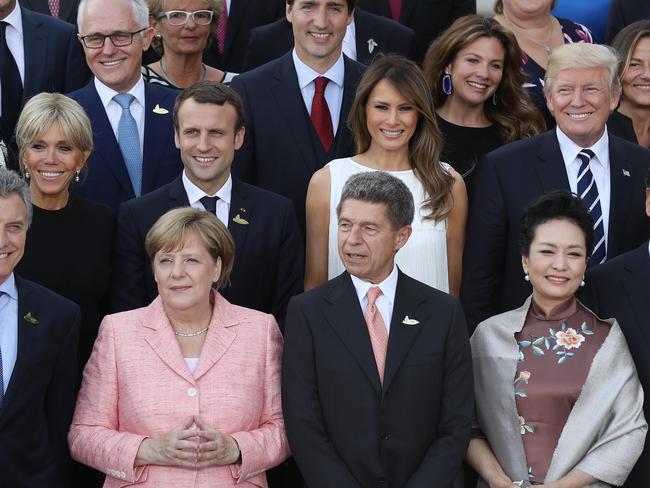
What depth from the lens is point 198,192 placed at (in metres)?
5.91

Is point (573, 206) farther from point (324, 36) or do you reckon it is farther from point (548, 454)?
point (324, 36)

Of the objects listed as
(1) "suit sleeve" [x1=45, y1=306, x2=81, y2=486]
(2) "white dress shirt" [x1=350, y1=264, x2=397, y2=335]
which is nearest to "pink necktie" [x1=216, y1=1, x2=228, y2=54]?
(2) "white dress shirt" [x1=350, y1=264, x2=397, y2=335]

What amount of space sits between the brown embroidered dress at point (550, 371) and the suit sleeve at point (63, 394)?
1.76 meters

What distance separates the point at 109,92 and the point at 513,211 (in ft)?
6.67

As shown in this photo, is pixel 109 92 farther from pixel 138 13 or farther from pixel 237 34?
pixel 237 34

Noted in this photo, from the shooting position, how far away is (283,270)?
5.89 meters

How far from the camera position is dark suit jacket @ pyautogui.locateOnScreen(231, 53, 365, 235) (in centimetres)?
652

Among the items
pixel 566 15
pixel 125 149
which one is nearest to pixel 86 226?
pixel 125 149

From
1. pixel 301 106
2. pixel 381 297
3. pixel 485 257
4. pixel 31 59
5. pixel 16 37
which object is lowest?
pixel 381 297

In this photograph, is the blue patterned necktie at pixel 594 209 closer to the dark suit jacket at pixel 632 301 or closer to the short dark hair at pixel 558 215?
the dark suit jacket at pixel 632 301

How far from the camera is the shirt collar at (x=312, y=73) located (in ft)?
21.9

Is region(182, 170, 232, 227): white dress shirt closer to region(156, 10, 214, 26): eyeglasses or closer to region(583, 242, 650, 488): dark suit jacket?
region(156, 10, 214, 26): eyeglasses

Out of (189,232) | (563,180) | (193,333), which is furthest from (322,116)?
(193,333)

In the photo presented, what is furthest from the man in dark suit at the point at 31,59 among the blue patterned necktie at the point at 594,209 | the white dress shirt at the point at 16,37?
the blue patterned necktie at the point at 594,209
